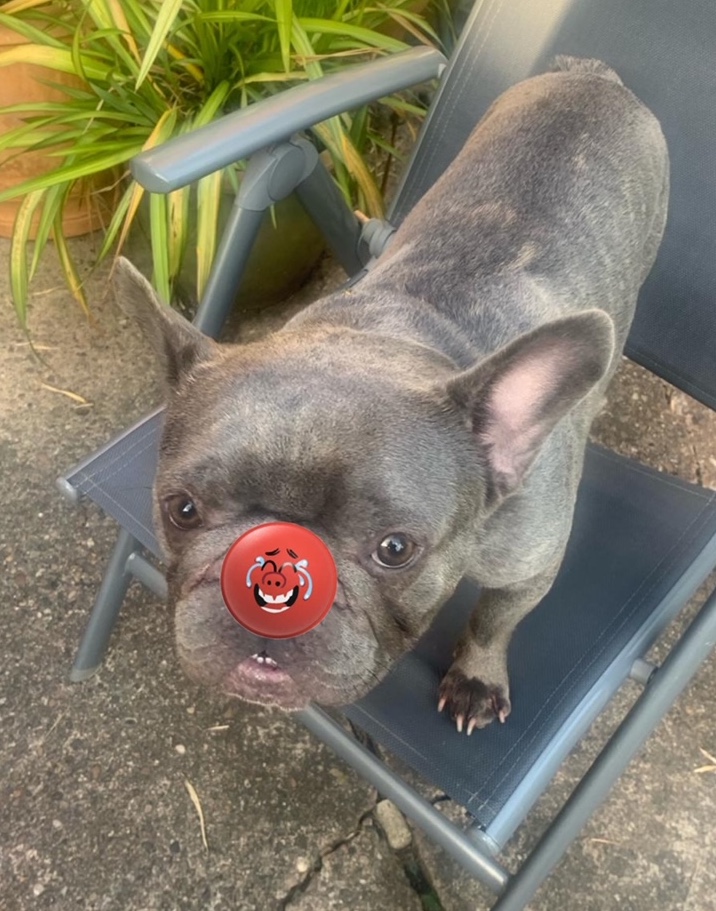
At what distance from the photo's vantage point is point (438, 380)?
4.31 feet

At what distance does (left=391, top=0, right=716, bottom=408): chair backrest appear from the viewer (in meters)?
1.85

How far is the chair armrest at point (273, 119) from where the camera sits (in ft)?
5.10

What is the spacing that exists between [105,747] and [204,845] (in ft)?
0.93

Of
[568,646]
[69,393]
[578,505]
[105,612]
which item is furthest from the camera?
[69,393]

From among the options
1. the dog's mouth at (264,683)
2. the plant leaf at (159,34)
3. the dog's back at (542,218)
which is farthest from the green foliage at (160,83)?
the dog's mouth at (264,683)

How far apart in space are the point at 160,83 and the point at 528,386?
1.54 metres

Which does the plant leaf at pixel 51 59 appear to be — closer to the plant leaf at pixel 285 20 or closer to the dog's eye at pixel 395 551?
the plant leaf at pixel 285 20

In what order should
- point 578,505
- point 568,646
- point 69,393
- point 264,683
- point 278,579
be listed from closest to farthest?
point 278,579, point 264,683, point 568,646, point 578,505, point 69,393

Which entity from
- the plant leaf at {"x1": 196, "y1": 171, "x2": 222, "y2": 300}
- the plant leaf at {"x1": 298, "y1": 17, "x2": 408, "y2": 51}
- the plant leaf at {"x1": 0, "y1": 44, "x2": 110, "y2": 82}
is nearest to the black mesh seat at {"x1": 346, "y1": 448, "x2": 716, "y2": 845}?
the plant leaf at {"x1": 196, "y1": 171, "x2": 222, "y2": 300}

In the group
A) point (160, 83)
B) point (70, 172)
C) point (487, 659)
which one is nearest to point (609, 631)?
point (487, 659)

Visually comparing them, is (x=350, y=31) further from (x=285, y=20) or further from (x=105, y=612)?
(x=105, y=612)

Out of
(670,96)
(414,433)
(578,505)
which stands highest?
(670,96)

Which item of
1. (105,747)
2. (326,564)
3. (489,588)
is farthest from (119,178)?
(326,564)

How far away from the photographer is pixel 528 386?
121 cm
